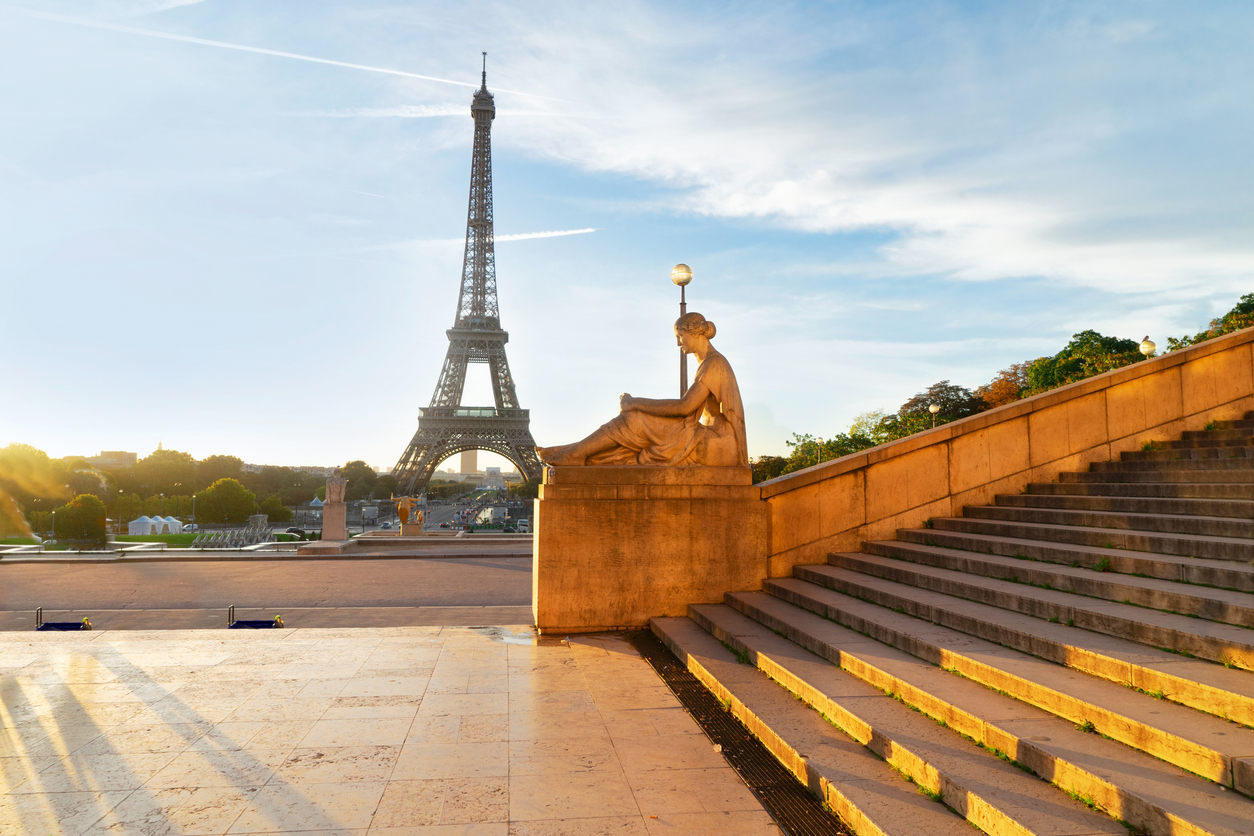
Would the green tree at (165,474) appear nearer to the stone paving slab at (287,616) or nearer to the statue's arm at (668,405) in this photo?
the stone paving slab at (287,616)

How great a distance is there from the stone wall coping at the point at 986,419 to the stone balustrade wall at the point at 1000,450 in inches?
0.6

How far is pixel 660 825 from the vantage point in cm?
348

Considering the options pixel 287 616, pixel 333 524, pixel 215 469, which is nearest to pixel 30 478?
pixel 215 469

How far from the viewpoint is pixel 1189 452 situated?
319 inches

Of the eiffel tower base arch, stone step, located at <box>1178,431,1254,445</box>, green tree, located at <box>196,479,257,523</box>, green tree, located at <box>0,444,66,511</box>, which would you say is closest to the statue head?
stone step, located at <box>1178,431,1254,445</box>

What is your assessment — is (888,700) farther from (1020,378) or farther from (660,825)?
(1020,378)

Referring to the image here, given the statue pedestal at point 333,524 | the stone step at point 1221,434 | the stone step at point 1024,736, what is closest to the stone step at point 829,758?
the stone step at point 1024,736

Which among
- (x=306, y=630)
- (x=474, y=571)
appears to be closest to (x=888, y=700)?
(x=306, y=630)

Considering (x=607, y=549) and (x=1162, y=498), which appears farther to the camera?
(x=607, y=549)

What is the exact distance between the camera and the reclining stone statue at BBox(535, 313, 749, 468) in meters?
8.13

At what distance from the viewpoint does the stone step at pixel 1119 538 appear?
5148mm

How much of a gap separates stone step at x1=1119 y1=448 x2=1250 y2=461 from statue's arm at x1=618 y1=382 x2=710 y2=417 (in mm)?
5293

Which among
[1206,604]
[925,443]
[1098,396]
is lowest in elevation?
[1206,604]

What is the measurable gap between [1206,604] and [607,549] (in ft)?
17.0
